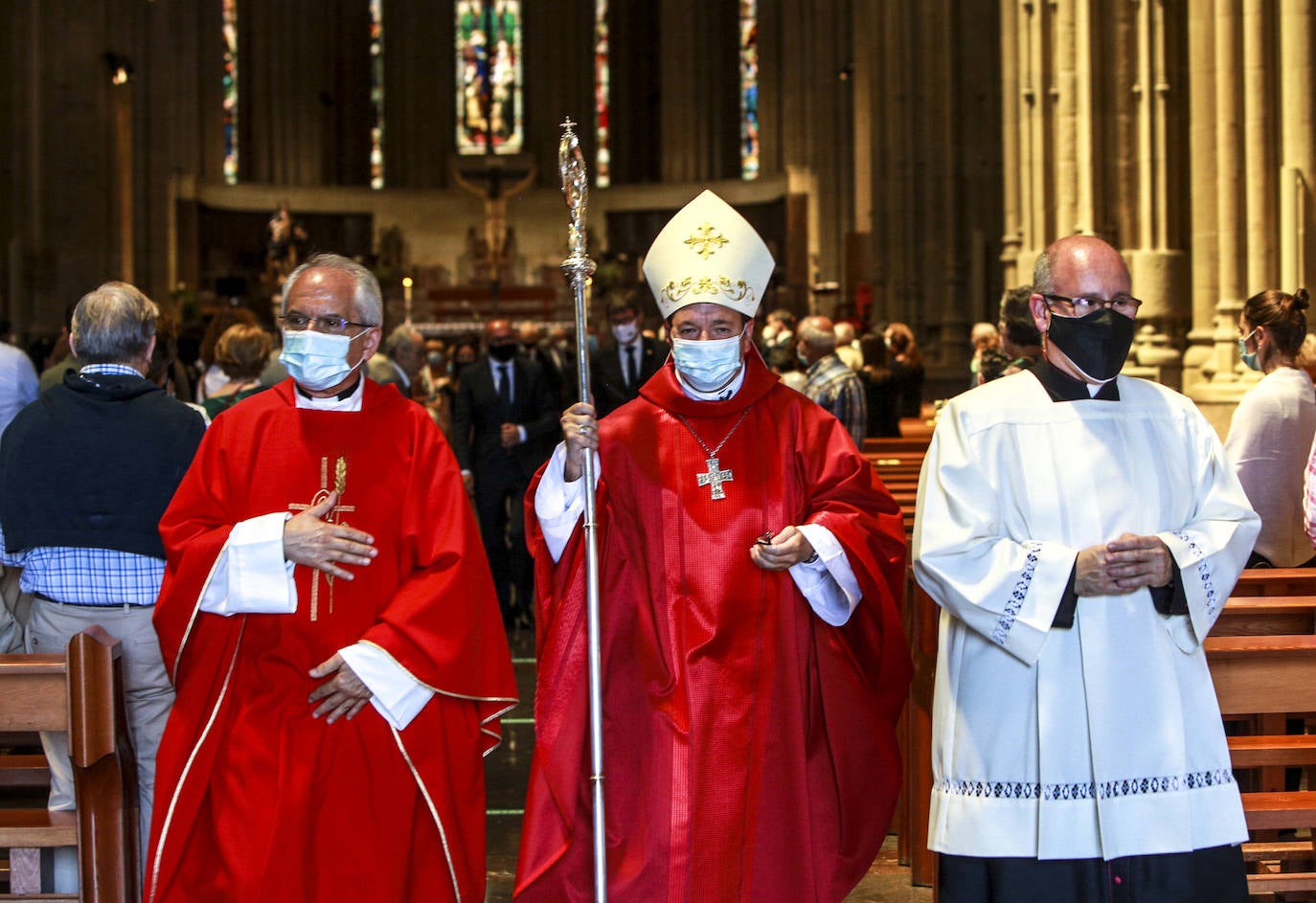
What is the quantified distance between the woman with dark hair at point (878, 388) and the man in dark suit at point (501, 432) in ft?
6.39

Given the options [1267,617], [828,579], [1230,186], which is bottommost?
[1267,617]

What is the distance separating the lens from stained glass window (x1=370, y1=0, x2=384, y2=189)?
3375 cm

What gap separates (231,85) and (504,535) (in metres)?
25.0

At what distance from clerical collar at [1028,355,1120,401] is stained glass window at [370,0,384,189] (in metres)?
30.9

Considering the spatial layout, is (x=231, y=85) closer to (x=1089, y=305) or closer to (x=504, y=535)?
(x=504, y=535)

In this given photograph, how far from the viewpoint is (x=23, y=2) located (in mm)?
21266

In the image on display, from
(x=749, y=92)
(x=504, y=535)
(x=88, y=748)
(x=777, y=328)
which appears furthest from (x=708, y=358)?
(x=749, y=92)

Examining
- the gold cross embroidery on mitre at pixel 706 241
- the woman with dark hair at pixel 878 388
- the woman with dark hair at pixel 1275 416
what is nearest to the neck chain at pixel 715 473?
the gold cross embroidery on mitre at pixel 706 241

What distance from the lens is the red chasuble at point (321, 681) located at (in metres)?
3.65

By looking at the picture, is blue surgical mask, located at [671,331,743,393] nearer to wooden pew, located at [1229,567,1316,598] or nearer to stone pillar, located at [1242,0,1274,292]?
wooden pew, located at [1229,567,1316,598]

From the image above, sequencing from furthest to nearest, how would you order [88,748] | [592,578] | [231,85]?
[231,85]
[592,578]
[88,748]

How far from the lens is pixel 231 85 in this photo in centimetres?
3200

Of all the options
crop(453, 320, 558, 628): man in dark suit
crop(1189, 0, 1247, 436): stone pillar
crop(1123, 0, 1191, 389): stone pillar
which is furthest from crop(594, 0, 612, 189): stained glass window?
crop(1189, 0, 1247, 436): stone pillar

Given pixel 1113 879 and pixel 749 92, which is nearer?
pixel 1113 879
